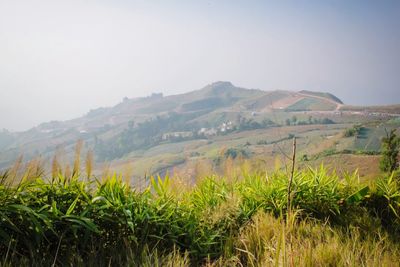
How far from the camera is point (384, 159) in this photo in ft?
26.3

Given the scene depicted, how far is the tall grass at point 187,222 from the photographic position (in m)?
2.84

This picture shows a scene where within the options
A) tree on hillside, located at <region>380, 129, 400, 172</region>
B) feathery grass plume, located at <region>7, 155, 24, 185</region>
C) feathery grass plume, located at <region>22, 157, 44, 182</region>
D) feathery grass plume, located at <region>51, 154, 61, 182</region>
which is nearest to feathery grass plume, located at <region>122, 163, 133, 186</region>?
feathery grass plume, located at <region>51, 154, 61, 182</region>

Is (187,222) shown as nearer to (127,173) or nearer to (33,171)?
(127,173)

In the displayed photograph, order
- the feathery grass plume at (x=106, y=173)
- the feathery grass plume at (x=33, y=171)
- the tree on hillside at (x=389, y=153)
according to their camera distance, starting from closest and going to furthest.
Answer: the feathery grass plume at (x=33, y=171)
the feathery grass plume at (x=106, y=173)
the tree on hillside at (x=389, y=153)

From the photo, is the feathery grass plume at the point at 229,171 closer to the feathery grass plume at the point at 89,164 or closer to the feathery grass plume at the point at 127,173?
the feathery grass plume at the point at 127,173

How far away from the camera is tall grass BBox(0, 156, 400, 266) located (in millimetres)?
2836

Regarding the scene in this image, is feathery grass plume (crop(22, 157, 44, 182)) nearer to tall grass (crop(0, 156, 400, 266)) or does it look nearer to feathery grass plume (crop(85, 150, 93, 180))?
tall grass (crop(0, 156, 400, 266))

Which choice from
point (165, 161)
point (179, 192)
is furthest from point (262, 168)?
point (165, 161)

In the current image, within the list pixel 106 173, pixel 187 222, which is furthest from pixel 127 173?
pixel 187 222

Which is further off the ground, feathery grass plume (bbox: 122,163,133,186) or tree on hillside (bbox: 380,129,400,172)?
feathery grass plume (bbox: 122,163,133,186)

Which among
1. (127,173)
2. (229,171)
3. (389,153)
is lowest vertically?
(389,153)

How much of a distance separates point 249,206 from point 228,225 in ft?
2.22

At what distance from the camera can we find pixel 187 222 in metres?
3.77

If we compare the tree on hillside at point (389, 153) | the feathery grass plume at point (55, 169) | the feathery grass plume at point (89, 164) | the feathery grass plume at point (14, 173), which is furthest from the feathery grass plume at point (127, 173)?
the tree on hillside at point (389, 153)
